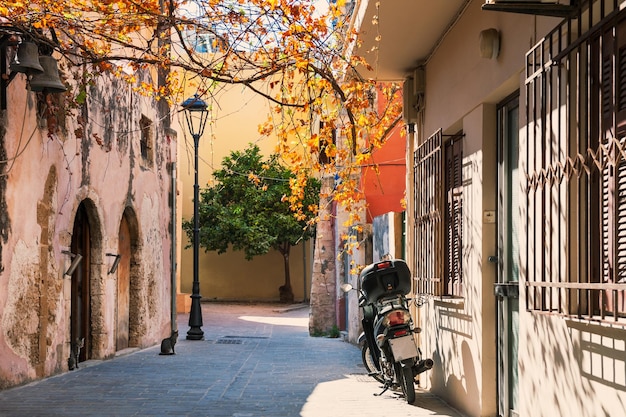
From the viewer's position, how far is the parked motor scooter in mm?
9141

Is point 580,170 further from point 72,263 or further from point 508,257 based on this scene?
point 72,263

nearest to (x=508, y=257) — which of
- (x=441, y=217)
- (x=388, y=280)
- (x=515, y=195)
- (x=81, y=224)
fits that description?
(x=515, y=195)

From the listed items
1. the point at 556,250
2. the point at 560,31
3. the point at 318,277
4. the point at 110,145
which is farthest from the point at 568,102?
the point at 318,277

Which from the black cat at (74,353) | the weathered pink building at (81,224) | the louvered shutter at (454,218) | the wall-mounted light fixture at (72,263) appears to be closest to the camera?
the louvered shutter at (454,218)

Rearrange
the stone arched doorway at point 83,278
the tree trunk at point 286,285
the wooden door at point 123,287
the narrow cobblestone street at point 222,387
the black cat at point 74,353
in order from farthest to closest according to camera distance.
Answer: the tree trunk at point 286,285
the wooden door at point 123,287
the stone arched doorway at point 83,278
the black cat at point 74,353
the narrow cobblestone street at point 222,387

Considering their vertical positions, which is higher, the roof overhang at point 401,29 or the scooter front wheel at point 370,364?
the roof overhang at point 401,29

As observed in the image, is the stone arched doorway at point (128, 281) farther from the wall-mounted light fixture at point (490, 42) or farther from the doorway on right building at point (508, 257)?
the wall-mounted light fixture at point (490, 42)

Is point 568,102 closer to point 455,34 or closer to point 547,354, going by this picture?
point 547,354

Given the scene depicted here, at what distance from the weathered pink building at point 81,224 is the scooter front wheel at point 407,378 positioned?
376 centimetres

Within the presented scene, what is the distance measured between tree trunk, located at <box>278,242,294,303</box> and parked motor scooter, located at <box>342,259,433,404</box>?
85.6ft

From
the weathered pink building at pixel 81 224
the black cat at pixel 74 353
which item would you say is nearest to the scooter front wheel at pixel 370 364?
the weathered pink building at pixel 81 224

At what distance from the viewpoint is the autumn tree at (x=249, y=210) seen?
3516 cm

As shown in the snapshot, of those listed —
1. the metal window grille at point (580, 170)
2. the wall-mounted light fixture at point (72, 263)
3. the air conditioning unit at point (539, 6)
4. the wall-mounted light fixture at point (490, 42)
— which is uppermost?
the wall-mounted light fixture at point (490, 42)

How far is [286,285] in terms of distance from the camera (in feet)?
123
